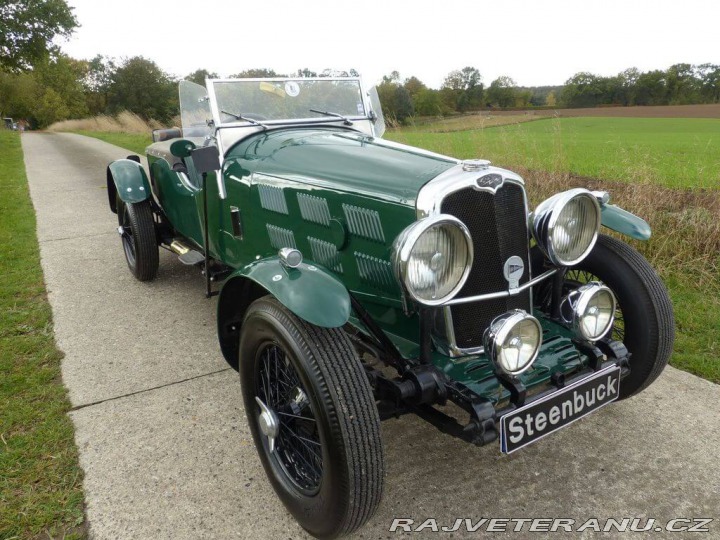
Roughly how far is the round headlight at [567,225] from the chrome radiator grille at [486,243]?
9 centimetres

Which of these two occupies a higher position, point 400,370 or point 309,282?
point 309,282

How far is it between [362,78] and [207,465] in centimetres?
274

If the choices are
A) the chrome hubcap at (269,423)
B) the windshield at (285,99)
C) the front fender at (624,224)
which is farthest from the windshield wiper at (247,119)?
the front fender at (624,224)

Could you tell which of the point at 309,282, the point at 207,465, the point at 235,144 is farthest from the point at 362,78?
the point at 207,465

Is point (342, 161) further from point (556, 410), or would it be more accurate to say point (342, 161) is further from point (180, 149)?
point (556, 410)

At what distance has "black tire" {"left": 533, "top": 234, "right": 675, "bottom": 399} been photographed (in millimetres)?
2258

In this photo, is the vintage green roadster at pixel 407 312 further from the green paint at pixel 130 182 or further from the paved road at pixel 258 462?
the green paint at pixel 130 182

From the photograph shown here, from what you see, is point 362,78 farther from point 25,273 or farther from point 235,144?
point 25,273

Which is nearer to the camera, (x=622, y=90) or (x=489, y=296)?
(x=489, y=296)

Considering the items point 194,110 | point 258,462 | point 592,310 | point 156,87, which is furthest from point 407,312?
point 156,87

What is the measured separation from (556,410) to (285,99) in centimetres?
253

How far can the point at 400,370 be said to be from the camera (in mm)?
1999

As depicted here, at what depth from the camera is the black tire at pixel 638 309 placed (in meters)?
2.26

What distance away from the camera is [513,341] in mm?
1846
